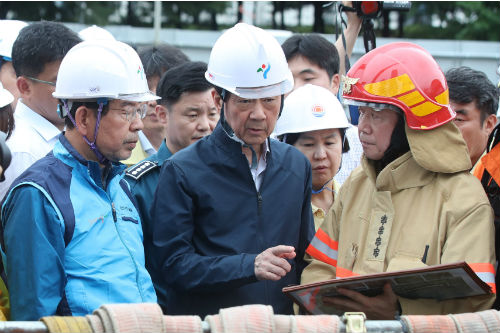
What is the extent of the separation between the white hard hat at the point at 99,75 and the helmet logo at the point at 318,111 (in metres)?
1.26

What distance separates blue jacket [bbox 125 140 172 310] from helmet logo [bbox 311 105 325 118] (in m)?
0.98

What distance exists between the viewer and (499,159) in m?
3.19

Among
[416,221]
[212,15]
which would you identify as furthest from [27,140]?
[212,15]

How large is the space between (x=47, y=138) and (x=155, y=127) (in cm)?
115

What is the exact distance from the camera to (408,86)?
120 inches

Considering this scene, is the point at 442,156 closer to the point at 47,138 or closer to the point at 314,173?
the point at 314,173

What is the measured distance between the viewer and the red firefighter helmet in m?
3.02

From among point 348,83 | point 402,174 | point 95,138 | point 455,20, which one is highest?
point 348,83

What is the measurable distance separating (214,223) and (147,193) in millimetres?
560

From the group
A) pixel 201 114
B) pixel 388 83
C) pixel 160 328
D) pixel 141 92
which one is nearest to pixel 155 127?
pixel 201 114

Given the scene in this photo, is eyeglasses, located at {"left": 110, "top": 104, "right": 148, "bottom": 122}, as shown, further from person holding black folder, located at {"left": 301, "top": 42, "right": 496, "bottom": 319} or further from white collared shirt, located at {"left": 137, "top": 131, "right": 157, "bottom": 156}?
white collared shirt, located at {"left": 137, "top": 131, "right": 157, "bottom": 156}

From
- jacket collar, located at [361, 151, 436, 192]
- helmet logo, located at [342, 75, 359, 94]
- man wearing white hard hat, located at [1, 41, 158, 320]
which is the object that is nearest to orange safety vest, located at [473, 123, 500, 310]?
jacket collar, located at [361, 151, 436, 192]

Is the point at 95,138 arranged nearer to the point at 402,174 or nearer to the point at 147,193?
the point at 147,193

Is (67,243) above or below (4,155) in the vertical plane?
below
